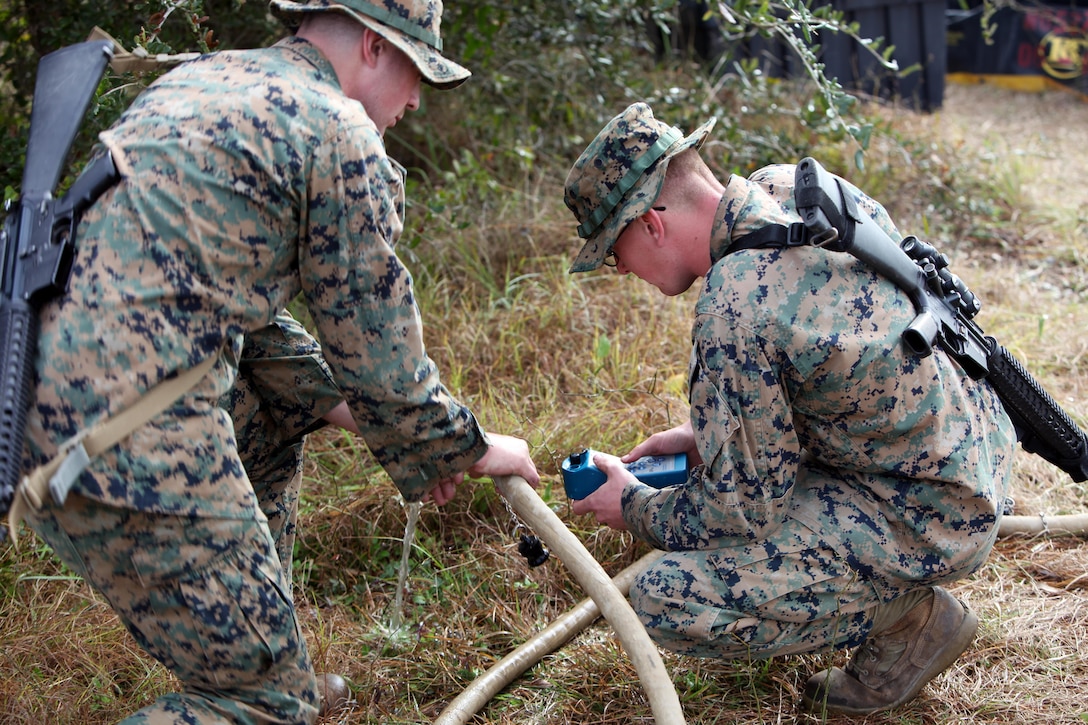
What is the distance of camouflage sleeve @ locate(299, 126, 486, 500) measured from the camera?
218cm

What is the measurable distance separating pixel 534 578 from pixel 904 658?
47.8 inches

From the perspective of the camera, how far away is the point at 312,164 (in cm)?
215

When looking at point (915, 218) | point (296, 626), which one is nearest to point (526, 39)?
point (915, 218)

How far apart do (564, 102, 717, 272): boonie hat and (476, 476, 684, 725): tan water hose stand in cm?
73

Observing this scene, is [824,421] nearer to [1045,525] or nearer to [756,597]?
[756,597]

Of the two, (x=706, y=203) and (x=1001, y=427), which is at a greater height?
(x=706, y=203)

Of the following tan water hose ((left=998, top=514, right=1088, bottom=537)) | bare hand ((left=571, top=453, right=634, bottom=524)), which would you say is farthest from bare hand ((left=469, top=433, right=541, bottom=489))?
tan water hose ((left=998, top=514, right=1088, bottom=537))

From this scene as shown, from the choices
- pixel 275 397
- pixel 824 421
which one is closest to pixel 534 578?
pixel 275 397

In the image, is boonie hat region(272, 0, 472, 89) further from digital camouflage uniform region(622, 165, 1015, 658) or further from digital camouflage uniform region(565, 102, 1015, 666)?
digital camouflage uniform region(622, 165, 1015, 658)

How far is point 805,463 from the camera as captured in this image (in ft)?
9.39

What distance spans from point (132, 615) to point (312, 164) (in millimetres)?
1029

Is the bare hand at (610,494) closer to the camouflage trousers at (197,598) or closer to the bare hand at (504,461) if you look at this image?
the bare hand at (504,461)

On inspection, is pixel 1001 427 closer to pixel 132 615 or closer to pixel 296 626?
pixel 296 626

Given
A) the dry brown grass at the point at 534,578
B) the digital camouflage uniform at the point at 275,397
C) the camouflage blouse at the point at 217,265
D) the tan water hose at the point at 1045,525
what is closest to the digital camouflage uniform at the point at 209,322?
the camouflage blouse at the point at 217,265
